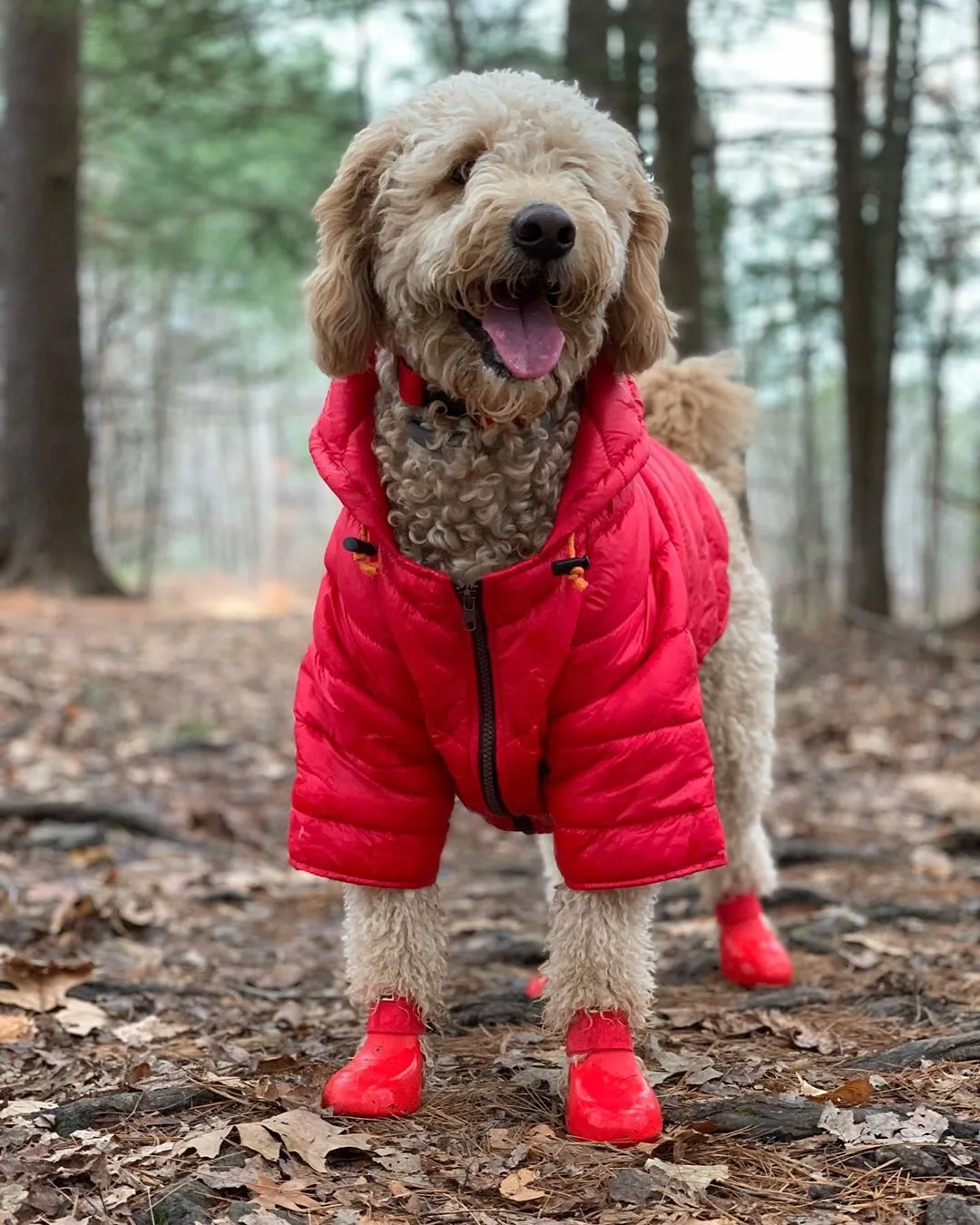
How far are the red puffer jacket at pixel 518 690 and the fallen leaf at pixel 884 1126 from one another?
0.57 metres

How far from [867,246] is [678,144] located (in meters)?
4.11

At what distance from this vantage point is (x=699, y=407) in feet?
13.1

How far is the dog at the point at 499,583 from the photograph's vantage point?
103 inches

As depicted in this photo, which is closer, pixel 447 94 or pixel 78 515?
pixel 447 94

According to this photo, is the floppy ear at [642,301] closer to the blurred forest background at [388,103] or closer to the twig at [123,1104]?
the twig at [123,1104]

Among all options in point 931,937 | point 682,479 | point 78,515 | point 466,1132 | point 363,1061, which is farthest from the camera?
point 78,515

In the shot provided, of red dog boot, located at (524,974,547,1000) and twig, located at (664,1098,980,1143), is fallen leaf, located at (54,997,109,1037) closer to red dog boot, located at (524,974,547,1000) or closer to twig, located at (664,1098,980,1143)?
Answer: red dog boot, located at (524,974,547,1000)

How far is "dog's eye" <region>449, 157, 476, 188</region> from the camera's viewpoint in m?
2.62

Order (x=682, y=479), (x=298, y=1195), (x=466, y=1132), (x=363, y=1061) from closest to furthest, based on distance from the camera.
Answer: (x=298, y=1195) → (x=466, y=1132) → (x=363, y=1061) → (x=682, y=479)

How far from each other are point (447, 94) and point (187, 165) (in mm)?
14336

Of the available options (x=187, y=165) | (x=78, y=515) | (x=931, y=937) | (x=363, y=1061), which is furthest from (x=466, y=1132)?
(x=187, y=165)

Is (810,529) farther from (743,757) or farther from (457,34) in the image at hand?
(743,757)

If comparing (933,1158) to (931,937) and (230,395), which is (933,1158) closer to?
(931,937)

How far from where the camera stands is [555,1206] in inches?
89.0
